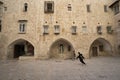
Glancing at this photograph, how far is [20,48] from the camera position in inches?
1014

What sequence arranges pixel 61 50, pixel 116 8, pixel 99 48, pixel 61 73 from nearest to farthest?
pixel 61 73
pixel 116 8
pixel 61 50
pixel 99 48

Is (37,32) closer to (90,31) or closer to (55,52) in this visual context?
(55,52)

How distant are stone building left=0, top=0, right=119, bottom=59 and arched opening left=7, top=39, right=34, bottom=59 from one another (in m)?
0.19

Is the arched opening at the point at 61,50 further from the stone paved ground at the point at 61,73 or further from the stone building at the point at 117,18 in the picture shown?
the stone paved ground at the point at 61,73

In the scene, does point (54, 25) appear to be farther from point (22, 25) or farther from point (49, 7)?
point (22, 25)


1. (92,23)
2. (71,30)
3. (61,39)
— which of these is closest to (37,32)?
(61,39)

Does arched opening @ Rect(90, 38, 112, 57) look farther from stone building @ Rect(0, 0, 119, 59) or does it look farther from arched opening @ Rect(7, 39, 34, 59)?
arched opening @ Rect(7, 39, 34, 59)

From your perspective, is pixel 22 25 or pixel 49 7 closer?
pixel 22 25

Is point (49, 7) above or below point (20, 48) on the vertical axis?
above

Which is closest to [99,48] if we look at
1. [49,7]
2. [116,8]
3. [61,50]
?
[61,50]

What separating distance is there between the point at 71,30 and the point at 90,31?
11.3 ft

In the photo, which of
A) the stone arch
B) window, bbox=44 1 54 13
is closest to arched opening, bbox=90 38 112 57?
the stone arch

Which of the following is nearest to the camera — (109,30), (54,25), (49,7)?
(54,25)

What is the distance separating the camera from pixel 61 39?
2352 centimetres
